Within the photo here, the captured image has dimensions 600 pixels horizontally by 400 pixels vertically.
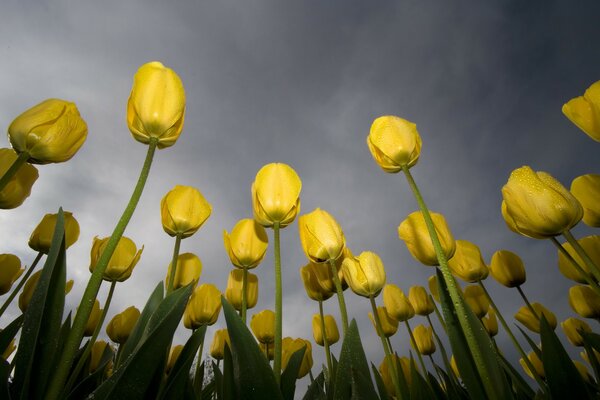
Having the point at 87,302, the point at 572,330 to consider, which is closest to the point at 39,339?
the point at 87,302

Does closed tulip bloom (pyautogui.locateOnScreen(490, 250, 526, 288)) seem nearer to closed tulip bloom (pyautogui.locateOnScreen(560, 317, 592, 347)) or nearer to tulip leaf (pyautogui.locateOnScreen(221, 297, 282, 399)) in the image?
closed tulip bloom (pyautogui.locateOnScreen(560, 317, 592, 347))

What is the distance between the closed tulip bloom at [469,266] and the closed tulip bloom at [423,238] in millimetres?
612

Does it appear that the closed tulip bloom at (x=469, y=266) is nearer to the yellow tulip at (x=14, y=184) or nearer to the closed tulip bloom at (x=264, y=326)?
the closed tulip bloom at (x=264, y=326)

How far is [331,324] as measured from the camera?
152 inches

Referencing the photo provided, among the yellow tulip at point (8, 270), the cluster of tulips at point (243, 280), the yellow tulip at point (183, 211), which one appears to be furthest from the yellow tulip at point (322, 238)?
the yellow tulip at point (8, 270)

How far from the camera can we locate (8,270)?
8.13ft

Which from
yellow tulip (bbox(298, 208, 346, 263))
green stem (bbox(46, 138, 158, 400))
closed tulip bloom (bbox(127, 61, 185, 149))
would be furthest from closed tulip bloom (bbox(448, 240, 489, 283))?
green stem (bbox(46, 138, 158, 400))

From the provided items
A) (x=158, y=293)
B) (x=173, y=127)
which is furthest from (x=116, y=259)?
(x=173, y=127)

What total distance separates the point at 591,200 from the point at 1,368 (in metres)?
2.95

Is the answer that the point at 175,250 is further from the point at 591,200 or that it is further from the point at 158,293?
Result: the point at 591,200

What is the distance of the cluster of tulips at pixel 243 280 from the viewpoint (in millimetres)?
1030

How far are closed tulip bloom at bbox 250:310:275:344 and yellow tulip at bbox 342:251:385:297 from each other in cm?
142

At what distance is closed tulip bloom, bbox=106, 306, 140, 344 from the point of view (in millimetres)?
2740

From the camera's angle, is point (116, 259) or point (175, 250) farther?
point (116, 259)
